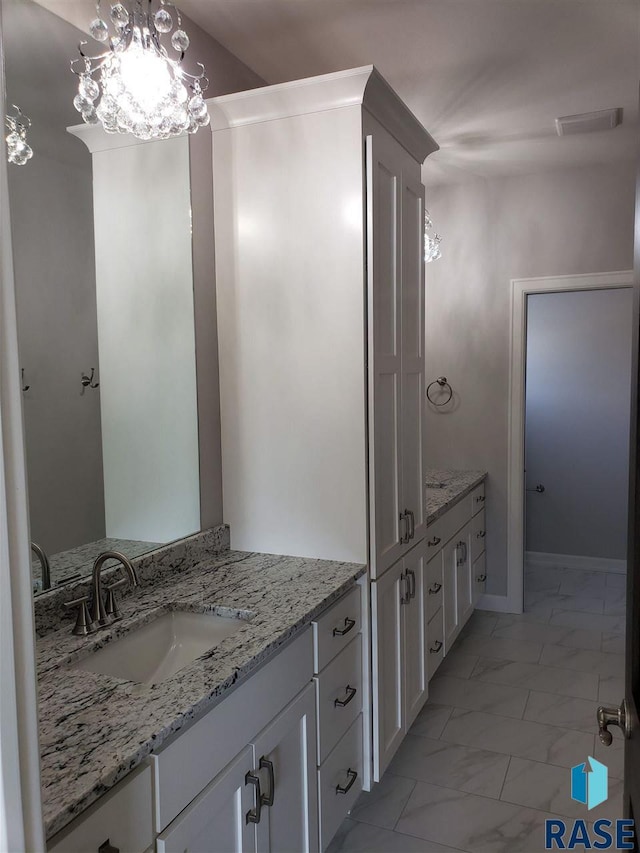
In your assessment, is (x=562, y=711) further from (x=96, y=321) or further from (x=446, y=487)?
(x=96, y=321)

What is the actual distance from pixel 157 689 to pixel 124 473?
0.79m

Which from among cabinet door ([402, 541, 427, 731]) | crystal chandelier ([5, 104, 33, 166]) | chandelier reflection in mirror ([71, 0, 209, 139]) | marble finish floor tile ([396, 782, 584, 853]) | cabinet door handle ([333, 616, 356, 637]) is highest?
chandelier reflection in mirror ([71, 0, 209, 139])

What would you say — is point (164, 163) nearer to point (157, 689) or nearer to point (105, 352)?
point (105, 352)

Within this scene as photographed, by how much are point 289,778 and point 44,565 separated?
82cm

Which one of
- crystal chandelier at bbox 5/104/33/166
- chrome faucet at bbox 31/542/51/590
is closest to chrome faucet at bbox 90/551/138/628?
chrome faucet at bbox 31/542/51/590

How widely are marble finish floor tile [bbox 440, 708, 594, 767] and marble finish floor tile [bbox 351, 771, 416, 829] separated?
368mm

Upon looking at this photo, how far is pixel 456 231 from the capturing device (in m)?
4.12

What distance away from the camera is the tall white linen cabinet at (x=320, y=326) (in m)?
1.98

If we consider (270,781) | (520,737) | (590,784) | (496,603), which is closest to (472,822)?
(590,784)

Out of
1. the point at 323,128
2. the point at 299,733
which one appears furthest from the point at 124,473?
the point at 323,128

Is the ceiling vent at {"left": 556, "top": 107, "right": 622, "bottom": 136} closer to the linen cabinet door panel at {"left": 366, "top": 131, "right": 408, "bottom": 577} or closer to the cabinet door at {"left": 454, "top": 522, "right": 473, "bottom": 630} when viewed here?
the linen cabinet door panel at {"left": 366, "top": 131, "right": 408, "bottom": 577}

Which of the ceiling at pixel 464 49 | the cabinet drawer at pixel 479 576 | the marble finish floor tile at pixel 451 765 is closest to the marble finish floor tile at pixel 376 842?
the marble finish floor tile at pixel 451 765

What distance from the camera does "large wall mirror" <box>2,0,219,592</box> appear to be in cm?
157

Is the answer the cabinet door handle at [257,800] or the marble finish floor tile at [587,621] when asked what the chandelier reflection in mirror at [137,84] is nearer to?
the cabinet door handle at [257,800]
